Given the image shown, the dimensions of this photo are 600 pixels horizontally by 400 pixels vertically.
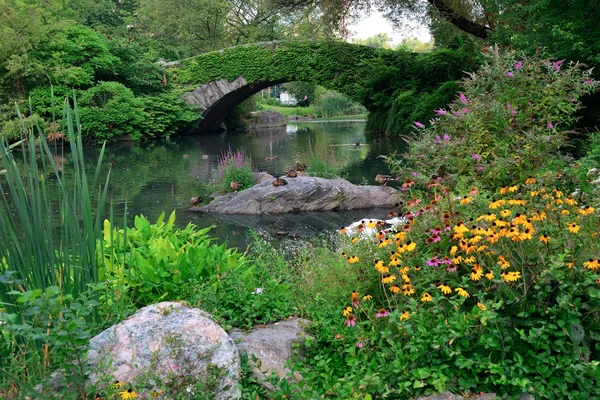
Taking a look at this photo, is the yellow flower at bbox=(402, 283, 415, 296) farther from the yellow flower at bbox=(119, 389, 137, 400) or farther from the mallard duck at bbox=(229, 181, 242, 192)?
the mallard duck at bbox=(229, 181, 242, 192)

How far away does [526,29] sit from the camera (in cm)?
1128

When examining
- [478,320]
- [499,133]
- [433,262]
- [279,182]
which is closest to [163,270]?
[433,262]

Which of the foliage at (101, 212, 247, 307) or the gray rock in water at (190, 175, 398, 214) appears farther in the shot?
the gray rock in water at (190, 175, 398, 214)

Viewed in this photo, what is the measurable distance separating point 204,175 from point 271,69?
38.4ft

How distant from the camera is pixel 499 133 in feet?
17.2

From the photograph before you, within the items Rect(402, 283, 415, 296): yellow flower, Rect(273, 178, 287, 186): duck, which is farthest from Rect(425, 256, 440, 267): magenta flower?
Rect(273, 178, 287, 186): duck

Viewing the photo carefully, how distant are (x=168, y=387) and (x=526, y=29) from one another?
11.1m

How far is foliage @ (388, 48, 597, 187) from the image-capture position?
4.62 metres

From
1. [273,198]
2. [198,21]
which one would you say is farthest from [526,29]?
[198,21]

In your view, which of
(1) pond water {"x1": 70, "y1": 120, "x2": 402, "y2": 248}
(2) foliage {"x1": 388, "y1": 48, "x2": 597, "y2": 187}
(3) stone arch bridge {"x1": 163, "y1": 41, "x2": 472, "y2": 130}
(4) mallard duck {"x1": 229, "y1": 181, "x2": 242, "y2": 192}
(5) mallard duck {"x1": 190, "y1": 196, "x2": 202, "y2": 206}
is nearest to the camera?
(2) foliage {"x1": 388, "y1": 48, "x2": 597, "y2": 187}

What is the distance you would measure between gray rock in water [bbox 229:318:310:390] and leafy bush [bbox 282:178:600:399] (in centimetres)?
8

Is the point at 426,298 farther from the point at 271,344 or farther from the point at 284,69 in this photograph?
the point at 284,69

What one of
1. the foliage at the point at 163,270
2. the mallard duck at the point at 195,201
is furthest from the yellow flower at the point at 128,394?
the mallard duck at the point at 195,201

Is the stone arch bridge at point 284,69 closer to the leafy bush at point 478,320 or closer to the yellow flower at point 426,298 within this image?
the leafy bush at point 478,320
